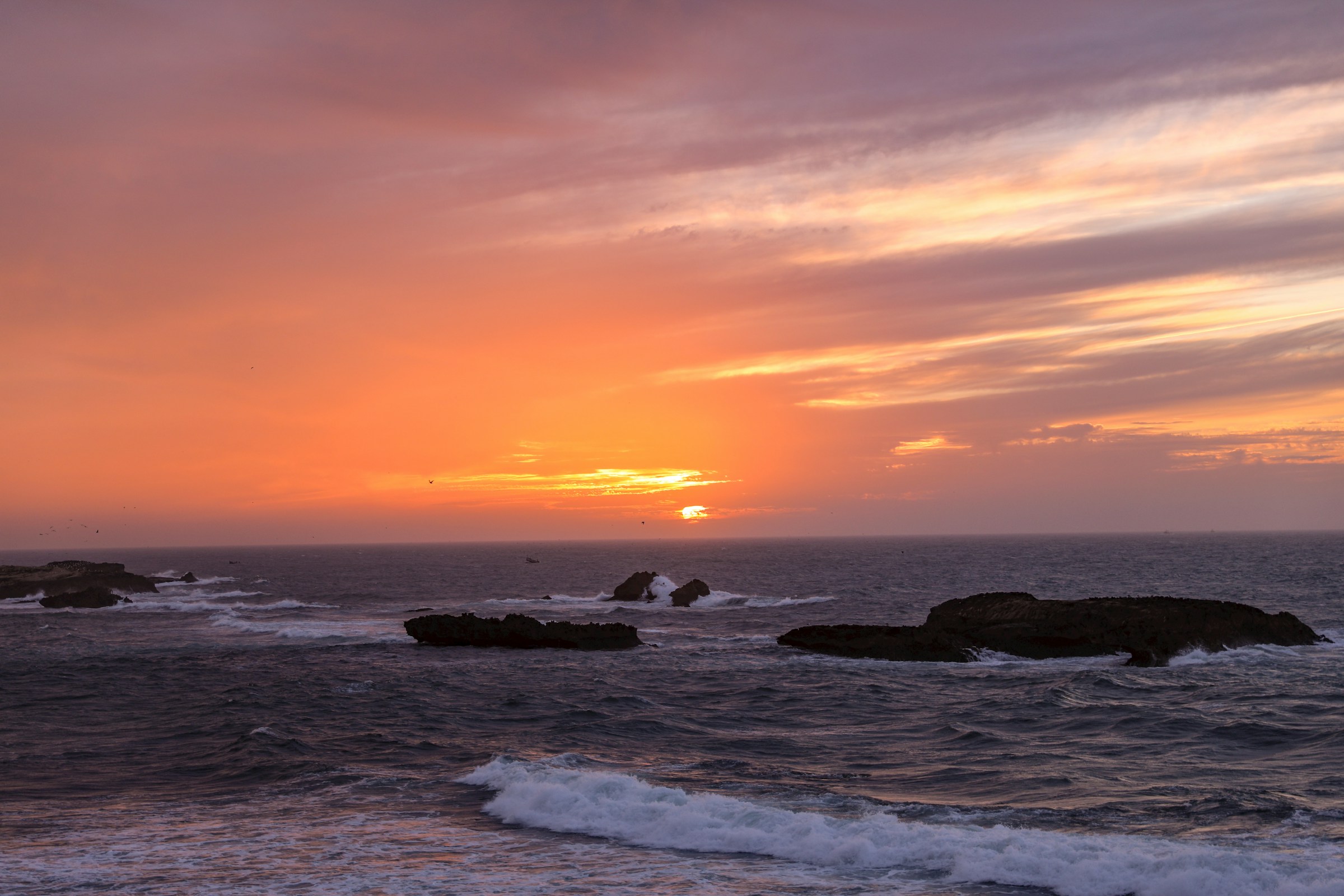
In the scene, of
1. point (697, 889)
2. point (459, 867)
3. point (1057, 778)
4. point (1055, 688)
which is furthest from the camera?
point (1055, 688)

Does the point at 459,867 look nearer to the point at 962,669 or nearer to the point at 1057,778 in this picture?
the point at 1057,778

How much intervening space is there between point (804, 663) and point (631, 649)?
10804 mm

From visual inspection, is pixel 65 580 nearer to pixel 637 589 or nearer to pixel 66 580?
pixel 66 580

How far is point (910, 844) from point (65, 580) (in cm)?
10651

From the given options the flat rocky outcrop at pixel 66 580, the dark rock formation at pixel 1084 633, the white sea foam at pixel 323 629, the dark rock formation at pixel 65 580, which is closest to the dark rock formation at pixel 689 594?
the white sea foam at pixel 323 629

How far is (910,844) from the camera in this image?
1655cm

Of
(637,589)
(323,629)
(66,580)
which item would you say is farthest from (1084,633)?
(66,580)

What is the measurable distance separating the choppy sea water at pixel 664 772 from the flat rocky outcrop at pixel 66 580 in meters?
56.1

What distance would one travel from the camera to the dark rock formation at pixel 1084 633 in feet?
138

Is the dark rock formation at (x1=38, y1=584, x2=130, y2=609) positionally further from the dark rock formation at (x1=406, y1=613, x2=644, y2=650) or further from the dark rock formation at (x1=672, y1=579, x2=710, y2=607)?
the dark rock formation at (x1=672, y1=579, x2=710, y2=607)

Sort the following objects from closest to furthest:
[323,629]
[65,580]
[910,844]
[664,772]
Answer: [910,844] < [664,772] < [323,629] < [65,580]

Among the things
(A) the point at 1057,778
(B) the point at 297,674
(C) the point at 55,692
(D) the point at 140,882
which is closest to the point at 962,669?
(A) the point at 1057,778

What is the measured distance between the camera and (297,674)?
4109 centimetres

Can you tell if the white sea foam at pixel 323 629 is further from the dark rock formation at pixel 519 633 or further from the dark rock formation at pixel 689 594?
the dark rock formation at pixel 689 594
